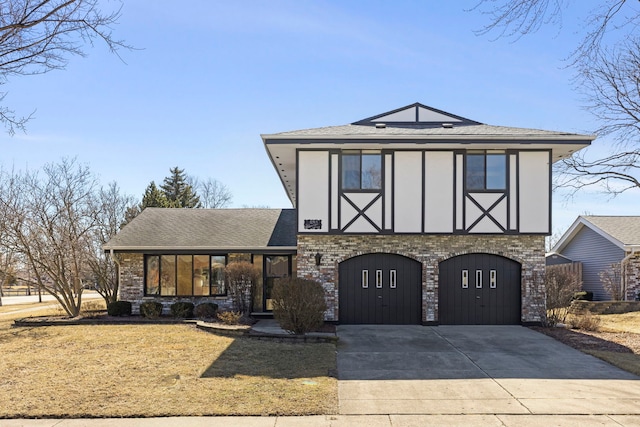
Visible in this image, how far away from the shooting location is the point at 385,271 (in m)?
15.8

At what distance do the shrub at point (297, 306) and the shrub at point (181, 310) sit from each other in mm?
4830

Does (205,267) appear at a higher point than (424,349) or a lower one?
higher

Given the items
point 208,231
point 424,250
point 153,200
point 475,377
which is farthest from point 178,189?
point 475,377

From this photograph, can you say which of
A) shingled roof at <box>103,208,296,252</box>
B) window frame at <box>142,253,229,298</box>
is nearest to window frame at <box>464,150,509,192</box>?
Result: shingled roof at <box>103,208,296,252</box>

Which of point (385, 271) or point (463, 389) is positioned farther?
point (385, 271)

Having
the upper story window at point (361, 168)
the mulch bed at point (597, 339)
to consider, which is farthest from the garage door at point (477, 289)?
the upper story window at point (361, 168)

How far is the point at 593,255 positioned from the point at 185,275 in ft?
63.4

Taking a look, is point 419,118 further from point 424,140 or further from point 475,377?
point 475,377

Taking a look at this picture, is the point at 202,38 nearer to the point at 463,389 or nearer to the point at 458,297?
the point at 463,389

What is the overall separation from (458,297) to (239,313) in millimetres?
6689

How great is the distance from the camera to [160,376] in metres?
9.12

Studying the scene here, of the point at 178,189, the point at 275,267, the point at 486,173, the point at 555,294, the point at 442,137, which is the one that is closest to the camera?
the point at 442,137

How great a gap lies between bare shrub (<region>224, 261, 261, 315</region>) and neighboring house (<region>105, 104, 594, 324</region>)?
216 centimetres

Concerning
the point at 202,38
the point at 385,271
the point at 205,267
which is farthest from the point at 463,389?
the point at 205,267
